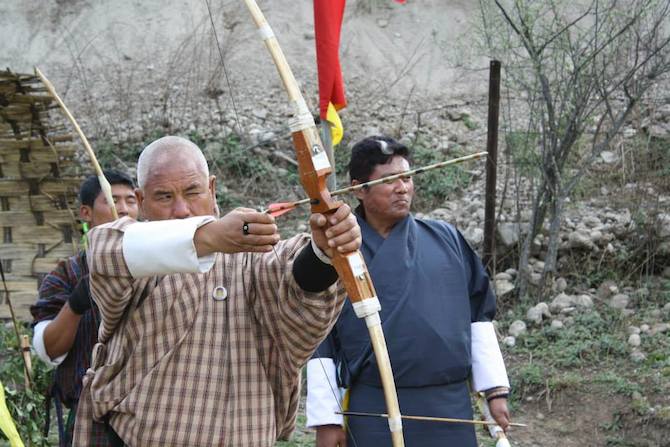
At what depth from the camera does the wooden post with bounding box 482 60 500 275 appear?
6.21 metres

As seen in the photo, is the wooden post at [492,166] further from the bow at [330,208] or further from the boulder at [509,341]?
the bow at [330,208]

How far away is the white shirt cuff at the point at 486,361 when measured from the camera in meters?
3.03

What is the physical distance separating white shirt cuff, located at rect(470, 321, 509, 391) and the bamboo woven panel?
14.0 ft

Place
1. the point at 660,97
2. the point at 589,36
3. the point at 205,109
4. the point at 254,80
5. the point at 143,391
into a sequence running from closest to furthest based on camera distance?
1. the point at 143,391
2. the point at 589,36
3. the point at 660,97
4. the point at 205,109
5. the point at 254,80

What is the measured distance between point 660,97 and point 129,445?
754cm

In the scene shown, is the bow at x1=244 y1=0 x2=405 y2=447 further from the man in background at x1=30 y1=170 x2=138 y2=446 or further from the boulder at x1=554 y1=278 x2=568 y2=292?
the boulder at x1=554 y1=278 x2=568 y2=292

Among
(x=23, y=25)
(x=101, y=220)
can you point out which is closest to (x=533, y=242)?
(x=101, y=220)

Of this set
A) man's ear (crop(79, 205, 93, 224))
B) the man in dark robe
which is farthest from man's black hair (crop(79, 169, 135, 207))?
the man in dark robe

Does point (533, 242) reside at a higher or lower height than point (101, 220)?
lower

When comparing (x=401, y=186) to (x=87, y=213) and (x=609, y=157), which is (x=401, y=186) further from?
(x=609, y=157)

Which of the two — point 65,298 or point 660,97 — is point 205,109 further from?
point 65,298

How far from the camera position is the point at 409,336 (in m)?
2.96

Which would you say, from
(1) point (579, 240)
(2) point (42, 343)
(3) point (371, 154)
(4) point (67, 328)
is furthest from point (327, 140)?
(1) point (579, 240)

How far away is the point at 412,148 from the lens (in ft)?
30.3
